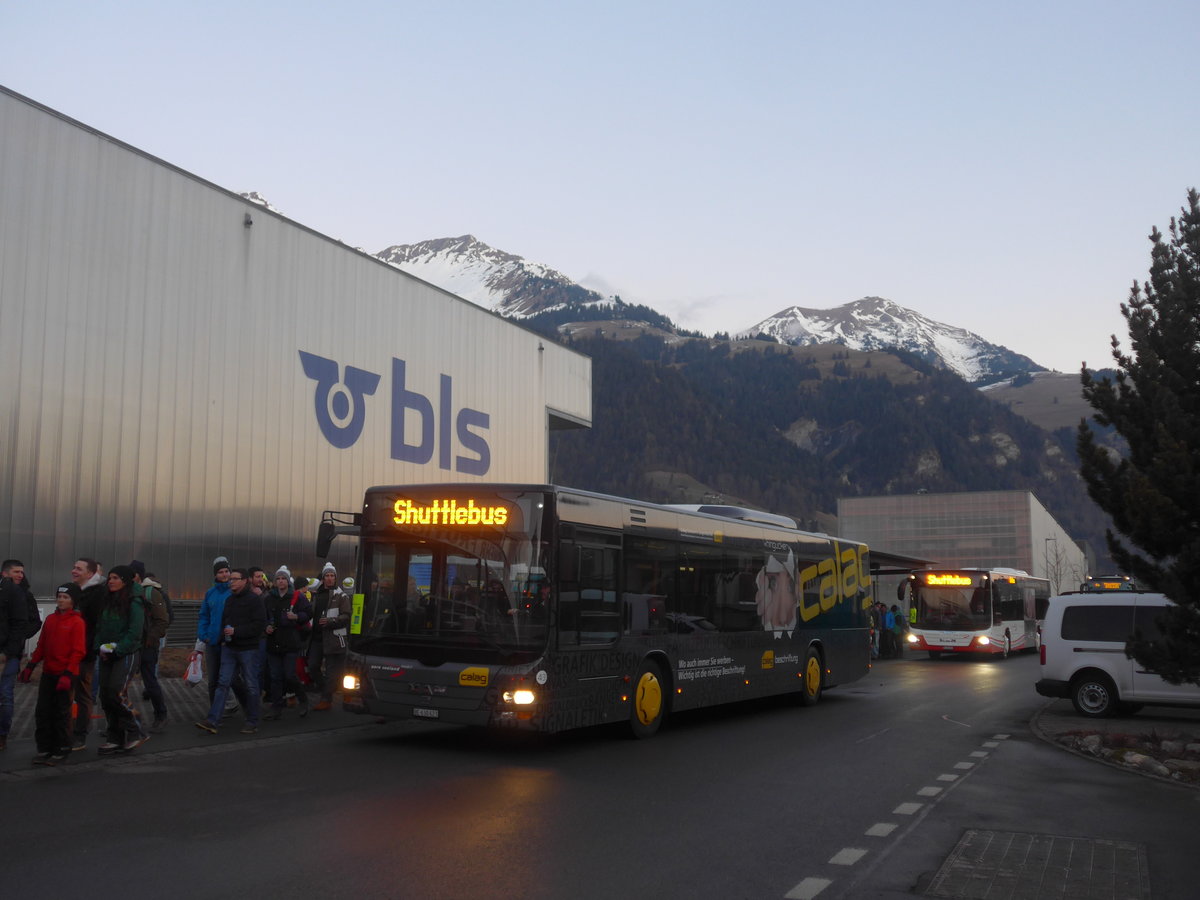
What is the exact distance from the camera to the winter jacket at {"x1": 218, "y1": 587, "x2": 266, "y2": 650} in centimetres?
1216

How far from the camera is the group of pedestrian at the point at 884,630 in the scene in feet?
115

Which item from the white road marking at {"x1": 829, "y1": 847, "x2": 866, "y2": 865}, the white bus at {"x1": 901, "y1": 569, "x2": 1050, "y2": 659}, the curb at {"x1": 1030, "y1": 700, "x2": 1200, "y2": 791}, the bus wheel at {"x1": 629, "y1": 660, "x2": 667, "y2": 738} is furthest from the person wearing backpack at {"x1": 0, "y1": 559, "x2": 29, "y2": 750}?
the white bus at {"x1": 901, "y1": 569, "x2": 1050, "y2": 659}

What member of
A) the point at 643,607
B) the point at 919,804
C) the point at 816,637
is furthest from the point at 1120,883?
the point at 816,637

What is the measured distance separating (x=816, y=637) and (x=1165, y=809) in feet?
30.7

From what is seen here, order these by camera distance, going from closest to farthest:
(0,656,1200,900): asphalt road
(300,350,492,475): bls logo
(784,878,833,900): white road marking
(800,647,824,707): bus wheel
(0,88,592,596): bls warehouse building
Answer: (784,878,833,900): white road marking → (0,656,1200,900): asphalt road → (800,647,824,707): bus wheel → (0,88,592,596): bls warehouse building → (300,350,492,475): bls logo

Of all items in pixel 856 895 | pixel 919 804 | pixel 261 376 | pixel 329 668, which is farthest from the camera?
pixel 261 376

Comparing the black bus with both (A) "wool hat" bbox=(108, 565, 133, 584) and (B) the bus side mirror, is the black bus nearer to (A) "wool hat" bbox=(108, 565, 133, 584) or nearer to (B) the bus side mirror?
(B) the bus side mirror

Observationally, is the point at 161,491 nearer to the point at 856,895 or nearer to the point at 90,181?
the point at 90,181

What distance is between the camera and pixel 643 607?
42.5 feet

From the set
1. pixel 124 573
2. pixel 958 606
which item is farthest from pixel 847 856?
pixel 958 606

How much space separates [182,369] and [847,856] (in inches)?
732

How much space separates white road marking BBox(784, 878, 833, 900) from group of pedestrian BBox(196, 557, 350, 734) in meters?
7.68

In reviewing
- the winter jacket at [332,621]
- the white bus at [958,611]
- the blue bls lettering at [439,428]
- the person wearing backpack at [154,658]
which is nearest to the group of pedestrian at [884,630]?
the white bus at [958,611]

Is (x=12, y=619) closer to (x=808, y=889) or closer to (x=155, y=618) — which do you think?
(x=155, y=618)
